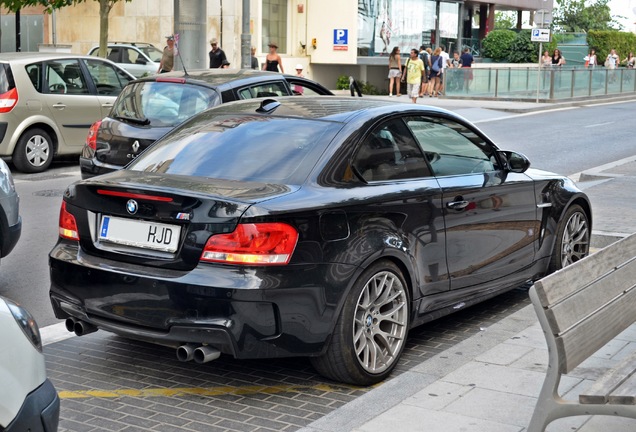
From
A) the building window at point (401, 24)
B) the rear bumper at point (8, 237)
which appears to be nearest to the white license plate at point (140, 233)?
the rear bumper at point (8, 237)

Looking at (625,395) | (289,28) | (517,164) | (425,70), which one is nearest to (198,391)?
(625,395)

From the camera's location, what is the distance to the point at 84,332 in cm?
588

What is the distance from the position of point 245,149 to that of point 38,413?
108 inches

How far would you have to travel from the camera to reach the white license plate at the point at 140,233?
545cm

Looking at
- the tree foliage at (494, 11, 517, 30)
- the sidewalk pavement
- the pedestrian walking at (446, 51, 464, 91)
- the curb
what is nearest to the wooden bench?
the sidewalk pavement

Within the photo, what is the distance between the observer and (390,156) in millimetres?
6352

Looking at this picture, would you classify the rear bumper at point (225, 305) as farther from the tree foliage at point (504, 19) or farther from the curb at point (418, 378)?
the tree foliage at point (504, 19)

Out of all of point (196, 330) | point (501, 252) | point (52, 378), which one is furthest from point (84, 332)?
point (501, 252)

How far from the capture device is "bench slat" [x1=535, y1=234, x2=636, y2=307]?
13.5 feet

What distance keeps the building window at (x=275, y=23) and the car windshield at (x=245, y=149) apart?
33.9m

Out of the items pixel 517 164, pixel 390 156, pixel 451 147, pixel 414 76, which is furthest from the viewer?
pixel 414 76

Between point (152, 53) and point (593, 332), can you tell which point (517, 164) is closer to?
point (593, 332)

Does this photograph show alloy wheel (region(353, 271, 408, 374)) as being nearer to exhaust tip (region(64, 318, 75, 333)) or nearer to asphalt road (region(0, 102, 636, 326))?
exhaust tip (region(64, 318, 75, 333))

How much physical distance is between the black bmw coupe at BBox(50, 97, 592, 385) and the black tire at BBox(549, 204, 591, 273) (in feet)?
2.38
